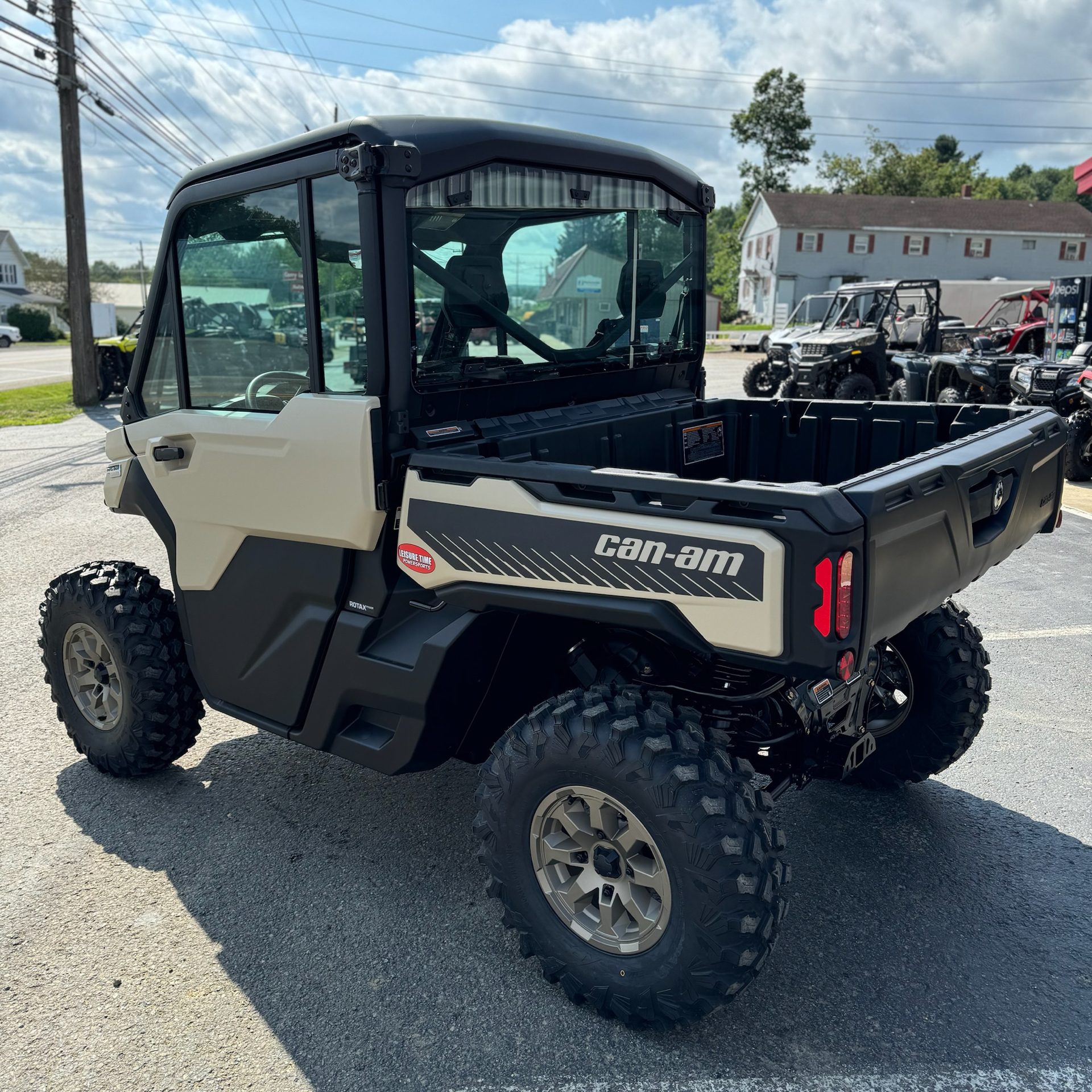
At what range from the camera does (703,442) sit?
4.19 metres

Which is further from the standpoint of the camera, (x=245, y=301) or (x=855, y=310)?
(x=855, y=310)

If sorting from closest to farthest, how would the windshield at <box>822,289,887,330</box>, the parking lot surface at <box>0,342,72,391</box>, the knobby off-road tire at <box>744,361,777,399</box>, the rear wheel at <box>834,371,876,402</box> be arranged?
1. the rear wheel at <box>834,371,876,402</box>
2. the windshield at <box>822,289,887,330</box>
3. the knobby off-road tire at <box>744,361,777,399</box>
4. the parking lot surface at <box>0,342,72,391</box>

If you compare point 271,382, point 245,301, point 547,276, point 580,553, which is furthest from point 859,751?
point 245,301

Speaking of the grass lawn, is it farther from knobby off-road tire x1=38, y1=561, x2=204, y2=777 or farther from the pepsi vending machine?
the pepsi vending machine

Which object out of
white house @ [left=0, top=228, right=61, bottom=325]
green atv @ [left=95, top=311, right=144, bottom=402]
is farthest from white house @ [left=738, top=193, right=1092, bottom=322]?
white house @ [left=0, top=228, right=61, bottom=325]

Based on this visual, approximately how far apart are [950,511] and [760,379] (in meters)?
17.8

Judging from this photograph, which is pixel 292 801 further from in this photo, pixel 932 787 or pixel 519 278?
pixel 932 787

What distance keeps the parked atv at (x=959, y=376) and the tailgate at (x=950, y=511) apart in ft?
31.5

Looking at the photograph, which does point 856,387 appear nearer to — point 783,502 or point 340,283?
point 340,283

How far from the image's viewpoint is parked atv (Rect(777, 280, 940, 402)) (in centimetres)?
1736

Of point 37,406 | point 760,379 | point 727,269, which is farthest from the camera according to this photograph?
point 727,269

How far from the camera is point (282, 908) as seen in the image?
322 centimetres

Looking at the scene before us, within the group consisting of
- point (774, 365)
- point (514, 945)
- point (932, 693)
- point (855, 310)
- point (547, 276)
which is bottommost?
point (514, 945)

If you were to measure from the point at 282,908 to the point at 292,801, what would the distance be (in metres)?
0.76
